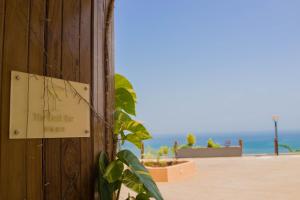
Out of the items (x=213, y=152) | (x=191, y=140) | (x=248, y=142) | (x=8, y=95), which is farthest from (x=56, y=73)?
(x=248, y=142)

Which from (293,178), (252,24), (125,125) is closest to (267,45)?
(252,24)

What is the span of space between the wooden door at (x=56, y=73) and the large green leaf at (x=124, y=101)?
1.13ft

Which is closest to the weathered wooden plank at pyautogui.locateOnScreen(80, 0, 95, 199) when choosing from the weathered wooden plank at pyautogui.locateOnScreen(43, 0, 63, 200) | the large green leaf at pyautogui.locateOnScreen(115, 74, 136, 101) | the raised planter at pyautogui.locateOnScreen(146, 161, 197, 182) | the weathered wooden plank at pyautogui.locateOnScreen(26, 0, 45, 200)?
the weathered wooden plank at pyautogui.locateOnScreen(43, 0, 63, 200)

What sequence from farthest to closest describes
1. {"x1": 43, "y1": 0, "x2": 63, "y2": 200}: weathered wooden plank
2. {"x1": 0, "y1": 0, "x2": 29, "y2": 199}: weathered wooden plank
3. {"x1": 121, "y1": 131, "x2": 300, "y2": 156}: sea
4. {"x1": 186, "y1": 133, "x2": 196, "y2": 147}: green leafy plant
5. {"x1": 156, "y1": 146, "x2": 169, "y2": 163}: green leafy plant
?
{"x1": 186, "y1": 133, "x2": 196, "y2": 147}: green leafy plant → {"x1": 121, "y1": 131, "x2": 300, "y2": 156}: sea → {"x1": 156, "y1": 146, "x2": 169, "y2": 163}: green leafy plant → {"x1": 43, "y1": 0, "x2": 63, "y2": 200}: weathered wooden plank → {"x1": 0, "y1": 0, "x2": 29, "y2": 199}: weathered wooden plank

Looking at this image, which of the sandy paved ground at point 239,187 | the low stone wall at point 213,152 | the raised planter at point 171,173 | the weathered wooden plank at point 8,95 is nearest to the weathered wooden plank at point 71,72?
the weathered wooden plank at point 8,95

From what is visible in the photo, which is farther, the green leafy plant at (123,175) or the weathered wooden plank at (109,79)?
the weathered wooden plank at (109,79)

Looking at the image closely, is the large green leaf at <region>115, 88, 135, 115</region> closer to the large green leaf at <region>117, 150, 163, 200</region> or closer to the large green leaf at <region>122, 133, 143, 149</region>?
the large green leaf at <region>122, 133, 143, 149</region>

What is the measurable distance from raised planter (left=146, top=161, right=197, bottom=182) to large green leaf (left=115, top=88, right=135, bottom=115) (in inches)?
172

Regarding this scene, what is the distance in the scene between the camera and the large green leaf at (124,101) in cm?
240

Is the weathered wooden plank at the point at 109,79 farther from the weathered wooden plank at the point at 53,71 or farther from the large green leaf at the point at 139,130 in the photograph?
the weathered wooden plank at the point at 53,71

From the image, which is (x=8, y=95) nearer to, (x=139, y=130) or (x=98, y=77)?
(x=98, y=77)

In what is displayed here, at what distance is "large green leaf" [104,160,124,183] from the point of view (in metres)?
1.74

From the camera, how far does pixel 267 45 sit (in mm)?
26750

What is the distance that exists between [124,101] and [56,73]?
2.96 ft
